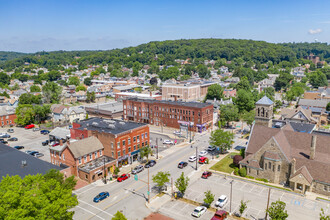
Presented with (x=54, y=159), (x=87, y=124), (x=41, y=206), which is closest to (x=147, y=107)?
(x=87, y=124)

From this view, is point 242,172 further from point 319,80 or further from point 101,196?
point 319,80

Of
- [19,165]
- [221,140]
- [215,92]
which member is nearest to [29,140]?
[19,165]

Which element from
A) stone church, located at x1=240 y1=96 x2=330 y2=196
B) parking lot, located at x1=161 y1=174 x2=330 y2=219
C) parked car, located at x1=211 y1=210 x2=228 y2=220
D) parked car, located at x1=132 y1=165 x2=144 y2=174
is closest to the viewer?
parked car, located at x1=211 y1=210 x2=228 y2=220

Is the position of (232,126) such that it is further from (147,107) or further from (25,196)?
(25,196)

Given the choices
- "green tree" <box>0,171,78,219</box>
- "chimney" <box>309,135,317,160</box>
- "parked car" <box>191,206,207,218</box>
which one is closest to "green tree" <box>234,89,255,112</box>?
"chimney" <box>309,135,317,160</box>

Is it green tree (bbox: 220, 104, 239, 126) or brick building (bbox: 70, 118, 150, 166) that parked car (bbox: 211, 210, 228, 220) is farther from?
green tree (bbox: 220, 104, 239, 126)

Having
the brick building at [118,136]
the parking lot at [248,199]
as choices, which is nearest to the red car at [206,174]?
the parking lot at [248,199]
